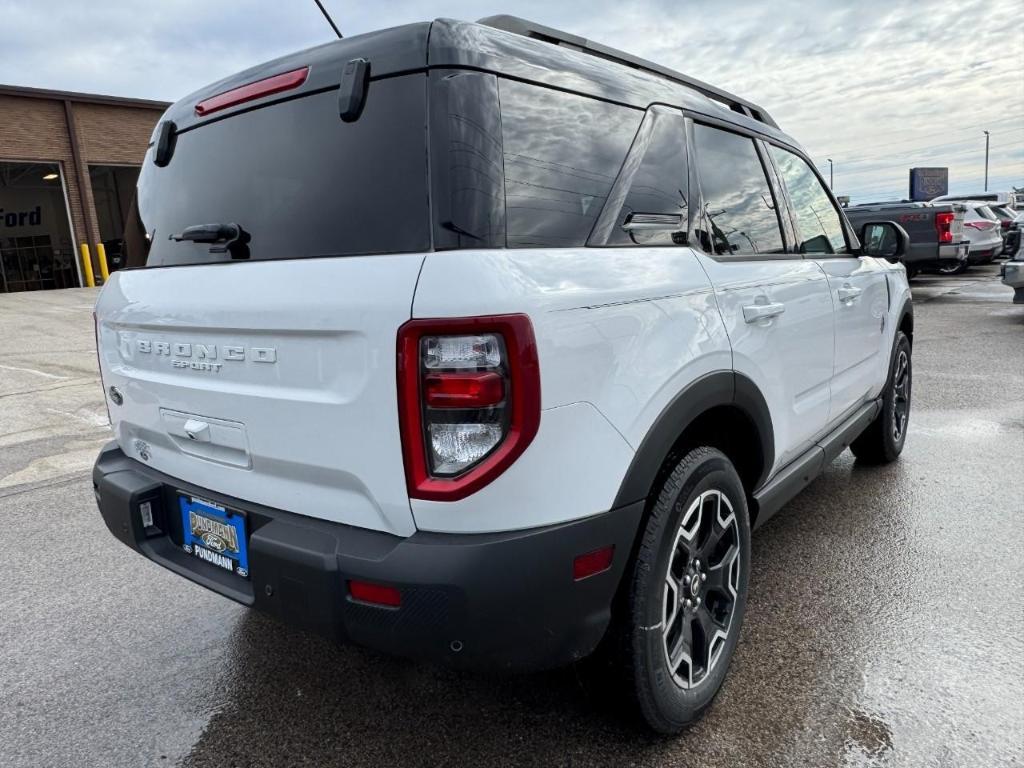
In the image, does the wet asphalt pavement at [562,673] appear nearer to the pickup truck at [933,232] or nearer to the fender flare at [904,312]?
the fender flare at [904,312]

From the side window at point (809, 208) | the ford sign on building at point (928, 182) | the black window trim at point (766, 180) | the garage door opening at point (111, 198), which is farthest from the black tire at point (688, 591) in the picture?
the ford sign on building at point (928, 182)

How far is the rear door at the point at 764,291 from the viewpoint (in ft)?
→ 7.93

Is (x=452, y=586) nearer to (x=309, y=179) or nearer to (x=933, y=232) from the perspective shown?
(x=309, y=179)

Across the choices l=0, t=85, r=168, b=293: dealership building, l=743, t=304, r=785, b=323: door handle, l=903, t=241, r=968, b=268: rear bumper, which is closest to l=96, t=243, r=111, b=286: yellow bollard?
l=0, t=85, r=168, b=293: dealership building

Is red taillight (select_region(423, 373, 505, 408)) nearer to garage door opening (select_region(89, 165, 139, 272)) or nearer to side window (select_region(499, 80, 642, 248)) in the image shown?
side window (select_region(499, 80, 642, 248))

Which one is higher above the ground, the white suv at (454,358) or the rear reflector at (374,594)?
the white suv at (454,358)

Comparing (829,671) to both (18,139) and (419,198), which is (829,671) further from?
(18,139)

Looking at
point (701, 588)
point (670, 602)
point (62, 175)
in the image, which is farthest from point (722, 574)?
point (62, 175)

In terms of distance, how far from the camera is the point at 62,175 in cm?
1977

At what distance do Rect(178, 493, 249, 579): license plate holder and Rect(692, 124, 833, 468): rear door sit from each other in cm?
152

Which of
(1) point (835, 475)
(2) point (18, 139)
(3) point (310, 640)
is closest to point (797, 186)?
(1) point (835, 475)

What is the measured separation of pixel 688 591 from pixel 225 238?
167 cm

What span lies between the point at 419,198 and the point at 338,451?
621mm

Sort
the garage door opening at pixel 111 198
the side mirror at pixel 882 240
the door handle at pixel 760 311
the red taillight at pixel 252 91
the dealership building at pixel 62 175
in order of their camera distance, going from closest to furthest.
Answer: the red taillight at pixel 252 91 < the door handle at pixel 760 311 < the side mirror at pixel 882 240 < the dealership building at pixel 62 175 < the garage door opening at pixel 111 198
